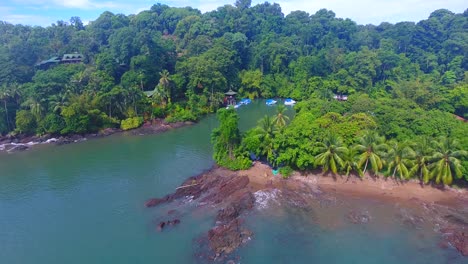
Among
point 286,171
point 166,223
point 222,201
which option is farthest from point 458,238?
point 166,223

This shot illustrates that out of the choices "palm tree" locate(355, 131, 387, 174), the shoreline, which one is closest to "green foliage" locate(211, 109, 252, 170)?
"palm tree" locate(355, 131, 387, 174)

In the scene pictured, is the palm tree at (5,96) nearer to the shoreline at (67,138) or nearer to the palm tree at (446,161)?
the shoreline at (67,138)

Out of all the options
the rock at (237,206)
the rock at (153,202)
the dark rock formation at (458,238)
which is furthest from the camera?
the rock at (153,202)

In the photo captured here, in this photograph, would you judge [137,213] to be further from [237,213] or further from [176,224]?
[237,213]

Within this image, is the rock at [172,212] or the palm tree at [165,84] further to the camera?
the palm tree at [165,84]

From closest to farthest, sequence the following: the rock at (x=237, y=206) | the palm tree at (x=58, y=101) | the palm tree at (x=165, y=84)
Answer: the rock at (x=237, y=206), the palm tree at (x=58, y=101), the palm tree at (x=165, y=84)

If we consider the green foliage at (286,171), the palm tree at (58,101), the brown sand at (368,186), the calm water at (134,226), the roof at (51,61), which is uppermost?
the roof at (51,61)

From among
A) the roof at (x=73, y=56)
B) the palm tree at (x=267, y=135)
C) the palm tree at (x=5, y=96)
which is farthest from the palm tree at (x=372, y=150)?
the roof at (x=73, y=56)

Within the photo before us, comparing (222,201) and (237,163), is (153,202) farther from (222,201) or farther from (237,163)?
(237,163)
